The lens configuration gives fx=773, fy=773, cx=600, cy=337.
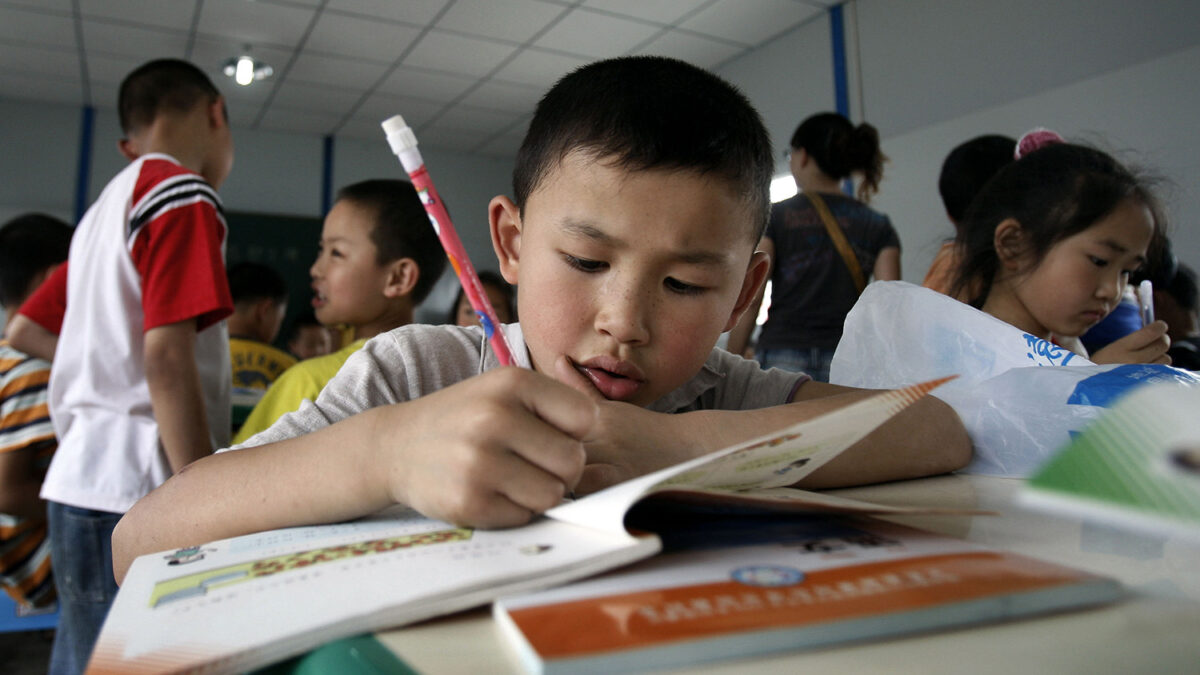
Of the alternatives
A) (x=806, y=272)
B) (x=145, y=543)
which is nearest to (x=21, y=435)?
(x=145, y=543)

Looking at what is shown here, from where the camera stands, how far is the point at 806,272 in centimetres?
197

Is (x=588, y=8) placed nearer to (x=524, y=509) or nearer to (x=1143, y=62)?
(x=1143, y=62)

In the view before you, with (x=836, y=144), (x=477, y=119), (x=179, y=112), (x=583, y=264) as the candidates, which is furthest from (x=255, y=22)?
(x=583, y=264)

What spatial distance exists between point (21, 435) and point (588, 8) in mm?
2848

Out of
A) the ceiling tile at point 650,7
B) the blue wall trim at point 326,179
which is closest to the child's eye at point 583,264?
the ceiling tile at point 650,7

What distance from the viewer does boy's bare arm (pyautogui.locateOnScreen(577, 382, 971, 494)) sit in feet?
1.61

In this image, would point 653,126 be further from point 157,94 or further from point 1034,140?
point 157,94

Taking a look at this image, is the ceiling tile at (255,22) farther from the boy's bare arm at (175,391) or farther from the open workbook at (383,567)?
the open workbook at (383,567)

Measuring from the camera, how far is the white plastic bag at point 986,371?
67 cm

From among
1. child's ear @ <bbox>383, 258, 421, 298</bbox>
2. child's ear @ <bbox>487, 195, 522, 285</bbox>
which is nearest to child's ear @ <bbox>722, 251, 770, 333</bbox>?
child's ear @ <bbox>487, 195, 522, 285</bbox>

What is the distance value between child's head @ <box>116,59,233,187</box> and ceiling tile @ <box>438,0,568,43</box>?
210 centimetres

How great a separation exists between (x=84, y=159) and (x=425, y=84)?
222cm

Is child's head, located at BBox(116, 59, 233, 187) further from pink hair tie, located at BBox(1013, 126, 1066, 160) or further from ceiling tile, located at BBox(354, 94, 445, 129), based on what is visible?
ceiling tile, located at BBox(354, 94, 445, 129)

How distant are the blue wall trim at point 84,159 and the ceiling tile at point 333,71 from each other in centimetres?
148
